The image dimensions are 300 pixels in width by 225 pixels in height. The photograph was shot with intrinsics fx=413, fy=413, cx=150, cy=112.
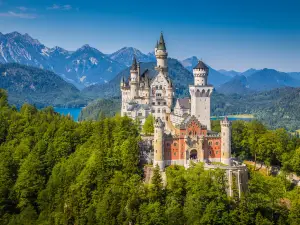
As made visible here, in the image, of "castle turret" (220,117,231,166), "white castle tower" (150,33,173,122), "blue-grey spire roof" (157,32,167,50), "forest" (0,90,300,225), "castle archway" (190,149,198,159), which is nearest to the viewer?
"forest" (0,90,300,225)

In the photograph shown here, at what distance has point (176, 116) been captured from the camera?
82750 millimetres

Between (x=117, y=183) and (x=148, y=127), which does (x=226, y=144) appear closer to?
(x=148, y=127)

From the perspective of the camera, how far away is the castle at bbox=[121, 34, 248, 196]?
6406cm

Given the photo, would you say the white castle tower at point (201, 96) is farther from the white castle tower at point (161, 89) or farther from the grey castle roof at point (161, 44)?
the grey castle roof at point (161, 44)

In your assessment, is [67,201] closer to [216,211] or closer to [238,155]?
[216,211]

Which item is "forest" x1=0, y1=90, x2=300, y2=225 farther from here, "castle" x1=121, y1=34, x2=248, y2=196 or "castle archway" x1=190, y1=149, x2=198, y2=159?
"castle archway" x1=190, y1=149, x2=198, y2=159

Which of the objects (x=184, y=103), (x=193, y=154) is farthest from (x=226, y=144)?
(x=184, y=103)

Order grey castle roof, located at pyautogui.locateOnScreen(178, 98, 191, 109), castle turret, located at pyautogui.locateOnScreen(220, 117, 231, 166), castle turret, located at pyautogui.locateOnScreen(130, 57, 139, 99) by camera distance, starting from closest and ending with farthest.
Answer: castle turret, located at pyautogui.locateOnScreen(220, 117, 231, 166), grey castle roof, located at pyautogui.locateOnScreen(178, 98, 191, 109), castle turret, located at pyautogui.locateOnScreen(130, 57, 139, 99)

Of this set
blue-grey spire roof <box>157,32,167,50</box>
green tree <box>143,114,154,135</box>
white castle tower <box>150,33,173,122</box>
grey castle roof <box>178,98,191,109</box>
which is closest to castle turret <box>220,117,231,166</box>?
green tree <box>143,114,154,135</box>

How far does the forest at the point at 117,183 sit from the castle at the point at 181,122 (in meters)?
A: 2.62

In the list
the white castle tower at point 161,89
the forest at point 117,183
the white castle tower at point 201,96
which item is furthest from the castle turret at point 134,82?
the white castle tower at point 201,96

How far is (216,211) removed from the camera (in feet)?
189

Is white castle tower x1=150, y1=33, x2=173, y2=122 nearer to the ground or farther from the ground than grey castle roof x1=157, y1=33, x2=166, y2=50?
nearer to the ground

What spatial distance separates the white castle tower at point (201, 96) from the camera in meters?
76.3
